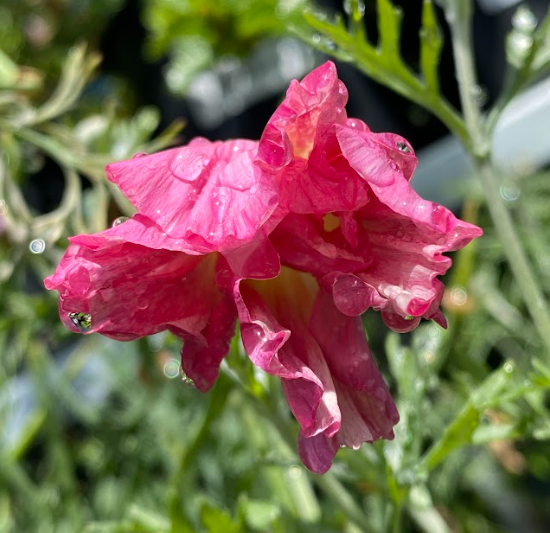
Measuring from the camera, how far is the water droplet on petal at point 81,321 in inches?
9.8

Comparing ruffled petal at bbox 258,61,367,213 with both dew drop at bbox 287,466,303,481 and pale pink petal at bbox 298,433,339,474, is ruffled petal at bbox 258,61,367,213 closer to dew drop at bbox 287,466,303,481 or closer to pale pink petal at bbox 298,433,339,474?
pale pink petal at bbox 298,433,339,474

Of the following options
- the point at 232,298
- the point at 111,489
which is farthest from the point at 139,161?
the point at 111,489

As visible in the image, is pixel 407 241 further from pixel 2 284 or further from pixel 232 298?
pixel 2 284

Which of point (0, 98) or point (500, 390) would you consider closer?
point (500, 390)

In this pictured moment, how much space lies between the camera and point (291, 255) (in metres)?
Answer: 0.24

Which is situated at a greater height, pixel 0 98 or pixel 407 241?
pixel 407 241

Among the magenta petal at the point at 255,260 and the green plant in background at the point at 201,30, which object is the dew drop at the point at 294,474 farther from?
the green plant in background at the point at 201,30

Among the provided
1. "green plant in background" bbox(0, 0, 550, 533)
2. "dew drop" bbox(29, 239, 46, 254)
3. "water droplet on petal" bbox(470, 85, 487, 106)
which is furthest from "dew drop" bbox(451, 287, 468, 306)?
"dew drop" bbox(29, 239, 46, 254)

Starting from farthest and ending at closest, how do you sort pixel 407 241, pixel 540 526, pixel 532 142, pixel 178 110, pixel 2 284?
pixel 178 110 < pixel 532 142 < pixel 540 526 < pixel 2 284 < pixel 407 241

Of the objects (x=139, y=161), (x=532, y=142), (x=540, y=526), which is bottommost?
(x=540, y=526)

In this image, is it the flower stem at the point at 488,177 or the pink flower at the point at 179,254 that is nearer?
the pink flower at the point at 179,254

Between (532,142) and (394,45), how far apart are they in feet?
2.21

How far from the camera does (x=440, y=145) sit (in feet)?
3.53

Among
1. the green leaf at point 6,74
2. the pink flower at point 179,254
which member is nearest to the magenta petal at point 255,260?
the pink flower at point 179,254
